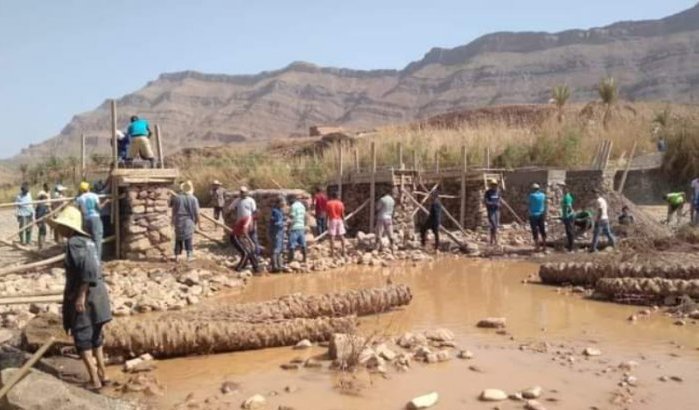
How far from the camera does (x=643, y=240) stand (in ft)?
45.2

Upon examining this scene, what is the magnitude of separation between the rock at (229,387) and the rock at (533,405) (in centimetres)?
241

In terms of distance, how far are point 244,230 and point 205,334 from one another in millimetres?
5364

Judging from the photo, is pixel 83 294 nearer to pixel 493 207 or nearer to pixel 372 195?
pixel 493 207

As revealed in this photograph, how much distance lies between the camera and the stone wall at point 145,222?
11961 millimetres

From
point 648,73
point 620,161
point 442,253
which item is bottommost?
point 442,253

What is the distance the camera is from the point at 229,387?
569 cm

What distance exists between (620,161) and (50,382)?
2129 centimetres

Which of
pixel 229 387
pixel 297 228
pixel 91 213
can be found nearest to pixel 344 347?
pixel 229 387

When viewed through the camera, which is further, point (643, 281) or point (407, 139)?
point (407, 139)

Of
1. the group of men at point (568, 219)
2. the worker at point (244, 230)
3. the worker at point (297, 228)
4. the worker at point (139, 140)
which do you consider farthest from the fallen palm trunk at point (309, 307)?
A: the group of men at point (568, 219)

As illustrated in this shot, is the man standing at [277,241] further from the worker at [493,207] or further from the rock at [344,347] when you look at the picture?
the rock at [344,347]

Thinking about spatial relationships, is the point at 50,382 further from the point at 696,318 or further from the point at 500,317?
the point at 696,318

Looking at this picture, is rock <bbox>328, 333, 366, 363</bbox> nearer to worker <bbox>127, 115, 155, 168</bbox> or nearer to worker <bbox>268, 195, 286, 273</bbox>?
worker <bbox>268, 195, 286, 273</bbox>

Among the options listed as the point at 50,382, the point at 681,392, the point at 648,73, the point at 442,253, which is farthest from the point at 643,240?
the point at 648,73
